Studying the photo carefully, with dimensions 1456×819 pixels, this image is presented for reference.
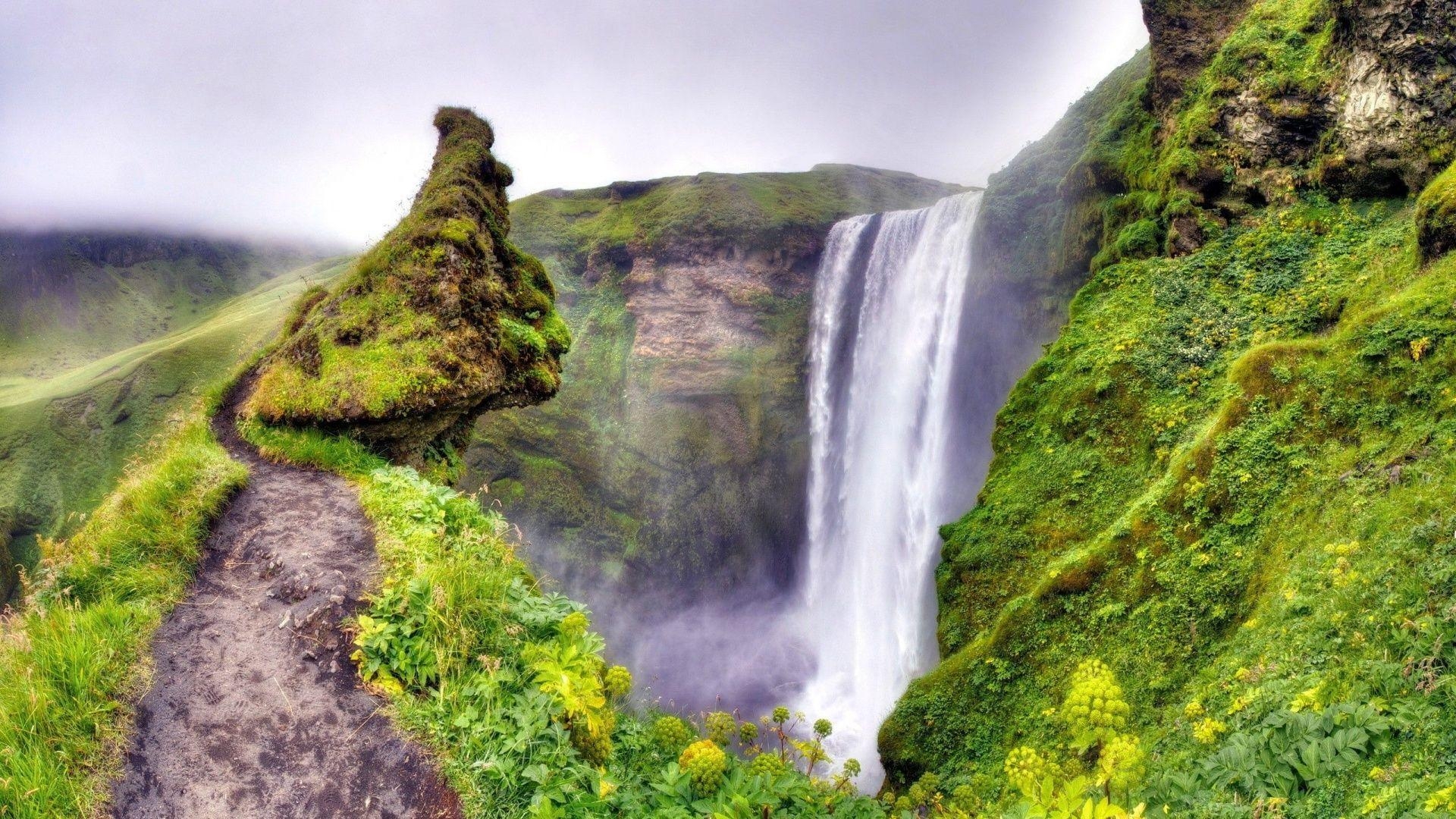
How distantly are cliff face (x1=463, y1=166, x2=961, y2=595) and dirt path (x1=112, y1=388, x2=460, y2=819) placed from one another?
26.8 meters

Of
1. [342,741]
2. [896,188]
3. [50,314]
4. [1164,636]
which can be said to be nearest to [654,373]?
[896,188]

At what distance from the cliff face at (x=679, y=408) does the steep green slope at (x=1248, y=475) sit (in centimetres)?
1941

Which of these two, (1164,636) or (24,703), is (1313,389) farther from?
(24,703)

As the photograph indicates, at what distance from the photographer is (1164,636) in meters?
7.87

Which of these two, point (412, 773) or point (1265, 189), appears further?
point (1265, 189)

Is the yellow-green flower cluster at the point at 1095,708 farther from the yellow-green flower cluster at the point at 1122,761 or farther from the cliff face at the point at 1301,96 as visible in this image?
the cliff face at the point at 1301,96

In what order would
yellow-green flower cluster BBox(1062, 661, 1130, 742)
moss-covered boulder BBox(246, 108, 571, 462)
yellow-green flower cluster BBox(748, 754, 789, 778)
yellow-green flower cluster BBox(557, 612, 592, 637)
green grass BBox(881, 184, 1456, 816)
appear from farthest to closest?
moss-covered boulder BBox(246, 108, 571, 462)
green grass BBox(881, 184, 1456, 816)
yellow-green flower cluster BBox(557, 612, 592, 637)
yellow-green flower cluster BBox(748, 754, 789, 778)
yellow-green flower cluster BBox(1062, 661, 1130, 742)

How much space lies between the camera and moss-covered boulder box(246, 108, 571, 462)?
841 centimetres

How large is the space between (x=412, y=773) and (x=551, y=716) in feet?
2.63

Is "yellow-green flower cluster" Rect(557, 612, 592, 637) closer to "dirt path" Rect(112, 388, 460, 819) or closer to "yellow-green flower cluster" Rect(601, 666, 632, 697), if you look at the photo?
"yellow-green flower cluster" Rect(601, 666, 632, 697)

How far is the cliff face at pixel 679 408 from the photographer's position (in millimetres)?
31906

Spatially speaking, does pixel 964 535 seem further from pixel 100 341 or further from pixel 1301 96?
pixel 100 341

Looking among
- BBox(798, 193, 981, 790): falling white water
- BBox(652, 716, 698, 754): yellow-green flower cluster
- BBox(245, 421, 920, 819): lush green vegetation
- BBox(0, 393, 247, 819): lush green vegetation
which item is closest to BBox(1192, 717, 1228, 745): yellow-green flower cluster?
BBox(245, 421, 920, 819): lush green vegetation

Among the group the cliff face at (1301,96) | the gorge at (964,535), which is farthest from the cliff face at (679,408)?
the cliff face at (1301,96)
